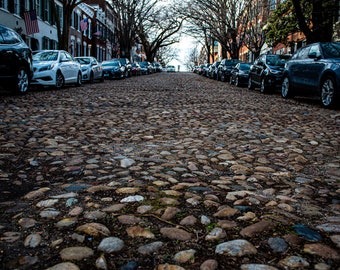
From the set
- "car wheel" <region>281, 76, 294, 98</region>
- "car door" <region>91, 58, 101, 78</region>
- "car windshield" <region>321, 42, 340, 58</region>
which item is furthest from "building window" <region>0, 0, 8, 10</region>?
"car windshield" <region>321, 42, 340, 58</region>

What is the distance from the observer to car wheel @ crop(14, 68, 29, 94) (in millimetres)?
11414

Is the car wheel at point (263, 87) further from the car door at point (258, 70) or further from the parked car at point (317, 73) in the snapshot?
the parked car at point (317, 73)

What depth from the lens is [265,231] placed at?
2.33 meters

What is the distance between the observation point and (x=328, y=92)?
9.96 meters

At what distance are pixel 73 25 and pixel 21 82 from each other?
1166 inches

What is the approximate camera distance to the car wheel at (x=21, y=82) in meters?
11.4

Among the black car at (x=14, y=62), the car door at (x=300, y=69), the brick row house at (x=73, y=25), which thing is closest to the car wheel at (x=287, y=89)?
the car door at (x=300, y=69)

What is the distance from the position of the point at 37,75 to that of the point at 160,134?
990 centimetres

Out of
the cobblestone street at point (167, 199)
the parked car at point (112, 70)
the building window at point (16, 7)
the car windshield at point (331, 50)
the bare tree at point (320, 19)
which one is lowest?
the parked car at point (112, 70)

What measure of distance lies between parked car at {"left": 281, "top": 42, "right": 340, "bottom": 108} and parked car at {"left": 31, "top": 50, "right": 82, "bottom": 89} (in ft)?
27.8

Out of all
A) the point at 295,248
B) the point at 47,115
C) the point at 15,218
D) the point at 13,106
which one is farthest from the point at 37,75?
the point at 295,248

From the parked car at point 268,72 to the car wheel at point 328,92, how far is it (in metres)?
4.92

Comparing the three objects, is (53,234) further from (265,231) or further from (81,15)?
(81,15)

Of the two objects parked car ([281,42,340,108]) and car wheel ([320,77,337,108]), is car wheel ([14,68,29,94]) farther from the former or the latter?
car wheel ([320,77,337,108])
